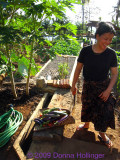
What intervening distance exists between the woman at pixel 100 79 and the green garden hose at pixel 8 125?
1.27 m

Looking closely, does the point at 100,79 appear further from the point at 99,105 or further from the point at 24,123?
the point at 24,123

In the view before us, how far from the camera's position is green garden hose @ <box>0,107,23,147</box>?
2.11m

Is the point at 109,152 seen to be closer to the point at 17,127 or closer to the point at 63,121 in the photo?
the point at 63,121

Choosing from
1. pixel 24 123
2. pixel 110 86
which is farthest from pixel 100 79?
pixel 24 123

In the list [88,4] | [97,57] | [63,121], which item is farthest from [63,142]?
[88,4]

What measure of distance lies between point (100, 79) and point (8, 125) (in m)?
1.76

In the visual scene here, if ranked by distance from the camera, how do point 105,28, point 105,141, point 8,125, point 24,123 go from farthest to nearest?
point 24,123 < point 8,125 < point 105,141 < point 105,28

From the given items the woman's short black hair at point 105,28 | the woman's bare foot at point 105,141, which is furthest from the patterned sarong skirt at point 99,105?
the woman's short black hair at point 105,28

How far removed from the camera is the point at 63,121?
85.3 inches

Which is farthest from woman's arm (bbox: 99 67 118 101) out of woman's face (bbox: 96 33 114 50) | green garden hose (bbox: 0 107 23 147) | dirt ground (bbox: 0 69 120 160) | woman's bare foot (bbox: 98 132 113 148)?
green garden hose (bbox: 0 107 23 147)

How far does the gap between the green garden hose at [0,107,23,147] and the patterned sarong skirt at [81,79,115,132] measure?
1310 millimetres

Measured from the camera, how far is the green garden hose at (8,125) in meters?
2.11

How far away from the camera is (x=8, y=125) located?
2.34 metres

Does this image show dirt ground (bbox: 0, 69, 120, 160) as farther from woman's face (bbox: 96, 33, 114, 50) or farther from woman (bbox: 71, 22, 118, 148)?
woman's face (bbox: 96, 33, 114, 50)
